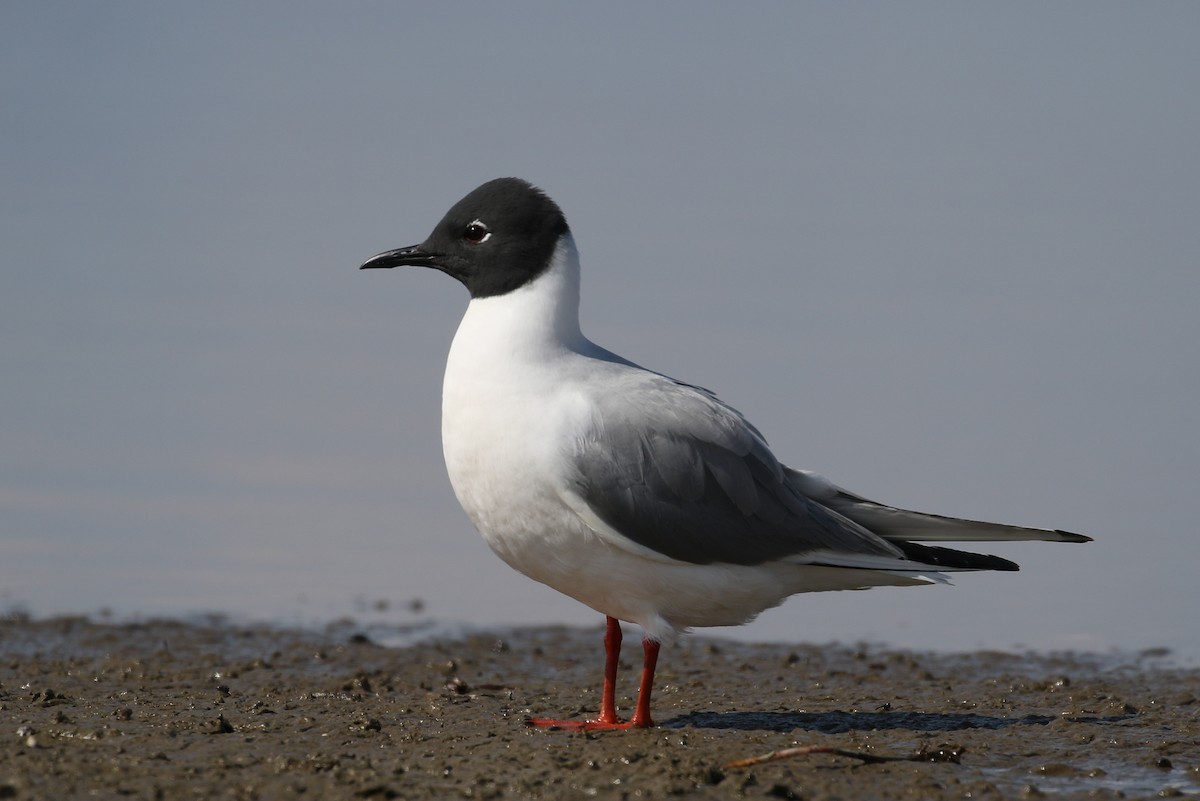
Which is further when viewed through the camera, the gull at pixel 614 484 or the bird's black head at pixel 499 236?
the bird's black head at pixel 499 236

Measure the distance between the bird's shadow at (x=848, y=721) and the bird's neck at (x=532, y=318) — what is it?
77.9 inches

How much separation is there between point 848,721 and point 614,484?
184cm

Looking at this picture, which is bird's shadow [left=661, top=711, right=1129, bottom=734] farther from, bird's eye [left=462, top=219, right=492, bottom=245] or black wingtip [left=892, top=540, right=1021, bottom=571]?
bird's eye [left=462, top=219, right=492, bottom=245]

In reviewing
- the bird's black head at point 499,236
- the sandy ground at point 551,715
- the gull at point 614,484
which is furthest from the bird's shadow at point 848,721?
the bird's black head at point 499,236

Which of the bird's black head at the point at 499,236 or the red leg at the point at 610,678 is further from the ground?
the bird's black head at the point at 499,236

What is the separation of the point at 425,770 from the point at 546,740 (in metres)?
0.77

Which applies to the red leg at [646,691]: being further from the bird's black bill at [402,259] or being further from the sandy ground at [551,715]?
the bird's black bill at [402,259]

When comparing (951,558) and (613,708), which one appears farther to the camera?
(951,558)

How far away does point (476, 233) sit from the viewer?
694 centimetres

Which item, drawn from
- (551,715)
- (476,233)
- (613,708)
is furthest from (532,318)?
(551,715)

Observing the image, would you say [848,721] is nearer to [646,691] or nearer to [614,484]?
[646,691]

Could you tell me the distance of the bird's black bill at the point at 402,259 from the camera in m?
7.14

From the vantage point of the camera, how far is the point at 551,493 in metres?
6.09

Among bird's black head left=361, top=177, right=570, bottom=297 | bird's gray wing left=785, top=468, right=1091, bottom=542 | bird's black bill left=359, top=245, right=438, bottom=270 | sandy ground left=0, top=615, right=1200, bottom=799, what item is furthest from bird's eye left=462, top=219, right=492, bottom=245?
sandy ground left=0, top=615, right=1200, bottom=799
